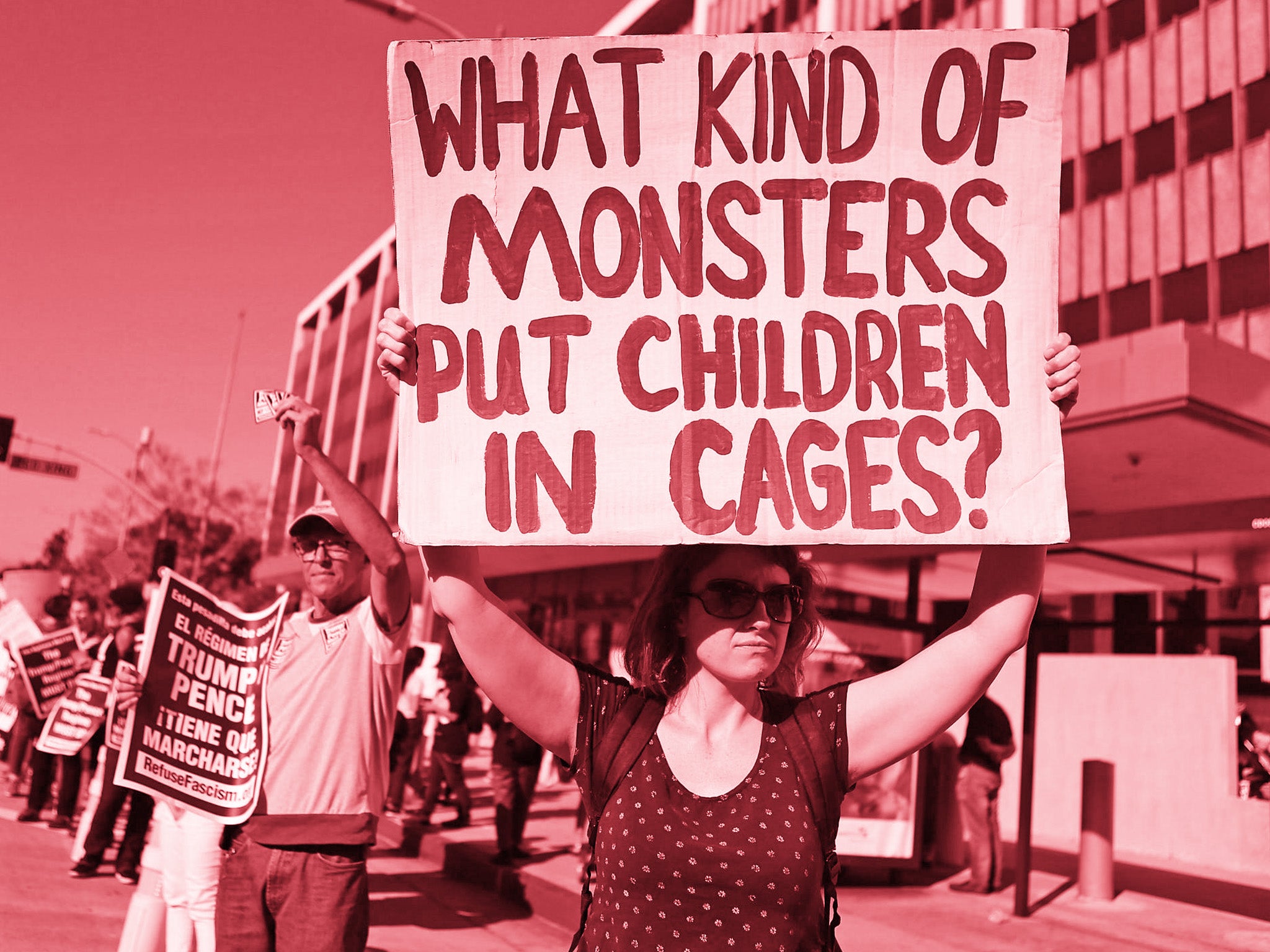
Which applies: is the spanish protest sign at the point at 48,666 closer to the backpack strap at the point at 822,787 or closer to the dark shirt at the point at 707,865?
the dark shirt at the point at 707,865

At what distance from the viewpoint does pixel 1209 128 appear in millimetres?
25625

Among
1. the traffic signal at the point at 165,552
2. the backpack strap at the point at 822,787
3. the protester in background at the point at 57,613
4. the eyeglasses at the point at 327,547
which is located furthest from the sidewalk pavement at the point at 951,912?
the traffic signal at the point at 165,552

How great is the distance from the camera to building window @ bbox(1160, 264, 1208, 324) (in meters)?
25.3

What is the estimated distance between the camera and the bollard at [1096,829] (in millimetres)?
9242

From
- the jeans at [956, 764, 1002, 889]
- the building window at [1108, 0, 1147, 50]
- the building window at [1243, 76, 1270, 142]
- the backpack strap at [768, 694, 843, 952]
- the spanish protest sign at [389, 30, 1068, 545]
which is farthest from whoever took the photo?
the building window at [1108, 0, 1147, 50]

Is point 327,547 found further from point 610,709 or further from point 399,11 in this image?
point 399,11

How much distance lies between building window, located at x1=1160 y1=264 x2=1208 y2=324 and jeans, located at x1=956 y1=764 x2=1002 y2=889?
60.7 feet

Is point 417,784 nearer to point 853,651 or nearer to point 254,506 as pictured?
point 853,651

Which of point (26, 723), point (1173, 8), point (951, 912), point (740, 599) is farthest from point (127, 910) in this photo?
point (1173, 8)

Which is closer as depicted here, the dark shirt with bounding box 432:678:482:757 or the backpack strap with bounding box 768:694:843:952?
the backpack strap with bounding box 768:694:843:952

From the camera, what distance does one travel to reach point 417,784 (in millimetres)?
14031

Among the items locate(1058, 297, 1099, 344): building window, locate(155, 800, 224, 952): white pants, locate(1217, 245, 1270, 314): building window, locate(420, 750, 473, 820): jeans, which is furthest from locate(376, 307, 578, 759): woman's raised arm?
locate(1058, 297, 1099, 344): building window

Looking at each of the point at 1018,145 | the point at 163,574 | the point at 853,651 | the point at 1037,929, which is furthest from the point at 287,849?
the point at 853,651

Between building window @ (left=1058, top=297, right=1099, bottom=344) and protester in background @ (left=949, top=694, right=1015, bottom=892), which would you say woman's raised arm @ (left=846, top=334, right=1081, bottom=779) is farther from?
building window @ (left=1058, top=297, right=1099, bottom=344)
